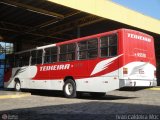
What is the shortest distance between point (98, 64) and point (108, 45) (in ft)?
3.45

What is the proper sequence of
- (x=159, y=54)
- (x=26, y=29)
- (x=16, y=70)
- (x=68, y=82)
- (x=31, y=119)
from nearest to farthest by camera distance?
(x=31, y=119) < (x=68, y=82) < (x=16, y=70) < (x=26, y=29) < (x=159, y=54)

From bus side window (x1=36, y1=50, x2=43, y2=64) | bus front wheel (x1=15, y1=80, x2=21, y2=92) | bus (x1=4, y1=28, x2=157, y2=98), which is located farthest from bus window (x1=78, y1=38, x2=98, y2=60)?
bus front wheel (x1=15, y1=80, x2=21, y2=92)

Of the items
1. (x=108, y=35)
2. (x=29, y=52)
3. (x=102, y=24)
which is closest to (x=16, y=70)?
(x=29, y=52)

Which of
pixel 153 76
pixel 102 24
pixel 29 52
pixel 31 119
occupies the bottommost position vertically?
pixel 31 119

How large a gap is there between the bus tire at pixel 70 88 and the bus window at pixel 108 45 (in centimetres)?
270

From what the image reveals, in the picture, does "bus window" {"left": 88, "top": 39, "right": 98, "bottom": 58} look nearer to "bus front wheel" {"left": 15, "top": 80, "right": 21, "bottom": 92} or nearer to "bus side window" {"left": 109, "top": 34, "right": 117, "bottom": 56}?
"bus side window" {"left": 109, "top": 34, "right": 117, "bottom": 56}

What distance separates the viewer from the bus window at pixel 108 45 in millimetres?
13602

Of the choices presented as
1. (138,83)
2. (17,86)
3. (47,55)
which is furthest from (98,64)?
(17,86)

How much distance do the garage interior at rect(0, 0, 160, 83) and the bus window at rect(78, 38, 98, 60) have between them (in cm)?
376

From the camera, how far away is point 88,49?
14930 millimetres

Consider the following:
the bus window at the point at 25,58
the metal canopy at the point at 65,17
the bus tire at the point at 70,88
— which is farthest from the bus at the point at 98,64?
the metal canopy at the point at 65,17

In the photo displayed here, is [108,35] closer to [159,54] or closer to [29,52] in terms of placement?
[29,52]

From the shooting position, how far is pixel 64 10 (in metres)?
20.6

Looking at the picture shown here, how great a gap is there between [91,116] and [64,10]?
43.2 feet
